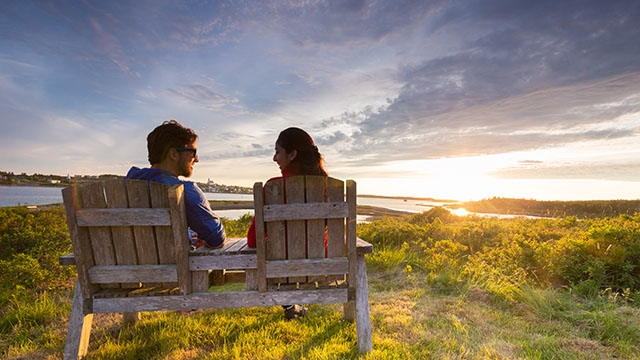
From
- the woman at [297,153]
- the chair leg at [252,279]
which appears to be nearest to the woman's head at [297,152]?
the woman at [297,153]

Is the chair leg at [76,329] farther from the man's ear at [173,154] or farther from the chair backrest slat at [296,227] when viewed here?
the chair backrest slat at [296,227]

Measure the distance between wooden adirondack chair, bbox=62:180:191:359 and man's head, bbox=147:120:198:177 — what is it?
75 centimetres

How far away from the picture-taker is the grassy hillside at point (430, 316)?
3006 millimetres

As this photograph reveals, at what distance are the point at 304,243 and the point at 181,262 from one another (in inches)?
45.1

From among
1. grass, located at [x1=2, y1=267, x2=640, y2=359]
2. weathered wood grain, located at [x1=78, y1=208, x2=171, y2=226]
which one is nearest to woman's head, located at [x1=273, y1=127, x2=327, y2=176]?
weathered wood grain, located at [x1=78, y1=208, x2=171, y2=226]

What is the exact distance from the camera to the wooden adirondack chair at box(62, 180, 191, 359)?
7.97ft

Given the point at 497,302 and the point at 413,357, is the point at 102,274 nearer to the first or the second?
the point at 413,357

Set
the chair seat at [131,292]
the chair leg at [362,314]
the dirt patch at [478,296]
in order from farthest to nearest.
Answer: the dirt patch at [478,296], the chair leg at [362,314], the chair seat at [131,292]

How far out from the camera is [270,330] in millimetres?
3414

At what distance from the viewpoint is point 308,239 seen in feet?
8.88

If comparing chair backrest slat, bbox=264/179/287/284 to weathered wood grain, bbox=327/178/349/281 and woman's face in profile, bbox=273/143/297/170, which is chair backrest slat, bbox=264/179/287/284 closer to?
weathered wood grain, bbox=327/178/349/281

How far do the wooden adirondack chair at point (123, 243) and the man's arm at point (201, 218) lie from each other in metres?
0.19

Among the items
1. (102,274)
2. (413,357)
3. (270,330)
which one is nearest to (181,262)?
(102,274)

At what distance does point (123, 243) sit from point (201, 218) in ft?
2.29
